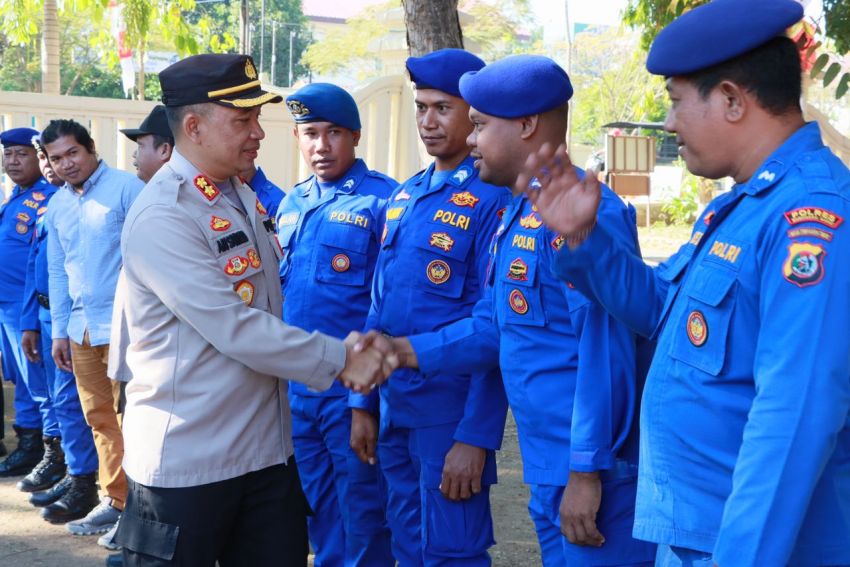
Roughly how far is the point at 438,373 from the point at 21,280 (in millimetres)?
4296

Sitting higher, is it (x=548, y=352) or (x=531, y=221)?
(x=531, y=221)

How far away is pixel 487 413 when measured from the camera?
321 cm

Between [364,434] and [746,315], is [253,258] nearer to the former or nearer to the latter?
[364,434]

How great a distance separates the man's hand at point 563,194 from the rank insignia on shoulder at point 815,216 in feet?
1.47

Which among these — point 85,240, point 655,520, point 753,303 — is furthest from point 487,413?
point 85,240

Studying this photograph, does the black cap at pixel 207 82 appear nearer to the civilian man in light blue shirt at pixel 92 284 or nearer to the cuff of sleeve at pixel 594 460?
the cuff of sleeve at pixel 594 460

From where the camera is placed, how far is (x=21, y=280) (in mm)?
6438

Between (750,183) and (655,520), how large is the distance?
720 millimetres

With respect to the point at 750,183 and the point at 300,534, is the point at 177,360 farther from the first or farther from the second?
the point at 750,183

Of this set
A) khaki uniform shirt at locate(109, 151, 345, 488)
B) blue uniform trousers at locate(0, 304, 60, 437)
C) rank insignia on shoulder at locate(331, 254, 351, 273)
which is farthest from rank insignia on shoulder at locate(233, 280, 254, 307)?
blue uniform trousers at locate(0, 304, 60, 437)

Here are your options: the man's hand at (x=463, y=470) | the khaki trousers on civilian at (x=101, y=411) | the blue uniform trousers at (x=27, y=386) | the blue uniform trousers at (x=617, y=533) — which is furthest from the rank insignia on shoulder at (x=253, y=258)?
the blue uniform trousers at (x=27, y=386)

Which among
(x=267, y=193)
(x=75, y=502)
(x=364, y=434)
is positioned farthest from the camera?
(x=75, y=502)

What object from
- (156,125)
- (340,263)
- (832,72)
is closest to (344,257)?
(340,263)

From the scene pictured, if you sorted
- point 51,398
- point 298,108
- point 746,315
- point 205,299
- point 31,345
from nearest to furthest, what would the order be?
point 746,315, point 205,299, point 298,108, point 51,398, point 31,345
